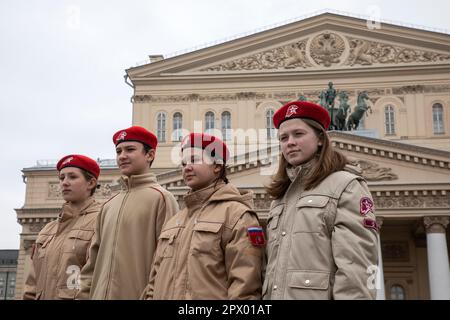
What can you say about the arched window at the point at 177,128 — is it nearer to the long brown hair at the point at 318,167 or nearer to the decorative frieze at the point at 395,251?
the decorative frieze at the point at 395,251

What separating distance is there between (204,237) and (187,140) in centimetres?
89

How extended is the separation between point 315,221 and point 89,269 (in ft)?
7.96

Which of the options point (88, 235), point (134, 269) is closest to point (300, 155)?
point (134, 269)

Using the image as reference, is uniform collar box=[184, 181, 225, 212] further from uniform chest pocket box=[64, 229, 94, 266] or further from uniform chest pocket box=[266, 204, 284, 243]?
uniform chest pocket box=[64, 229, 94, 266]

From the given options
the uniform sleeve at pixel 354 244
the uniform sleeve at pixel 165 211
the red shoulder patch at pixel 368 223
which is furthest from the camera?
the uniform sleeve at pixel 165 211

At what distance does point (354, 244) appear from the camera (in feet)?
12.2

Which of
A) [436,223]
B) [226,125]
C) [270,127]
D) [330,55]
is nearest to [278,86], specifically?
[270,127]

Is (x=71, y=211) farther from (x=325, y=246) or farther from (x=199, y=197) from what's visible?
(x=325, y=246)

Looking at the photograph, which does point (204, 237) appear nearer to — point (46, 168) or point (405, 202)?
point (405, 202)

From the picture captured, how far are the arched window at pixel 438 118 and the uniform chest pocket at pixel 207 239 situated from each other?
102 feet

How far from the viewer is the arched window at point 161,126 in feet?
114

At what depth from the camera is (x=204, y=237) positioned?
4492mm

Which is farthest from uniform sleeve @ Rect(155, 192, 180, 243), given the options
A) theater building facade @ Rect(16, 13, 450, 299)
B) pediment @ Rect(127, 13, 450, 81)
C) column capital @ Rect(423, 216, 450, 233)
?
pediment @ Rect(127, 13, 450, 81)

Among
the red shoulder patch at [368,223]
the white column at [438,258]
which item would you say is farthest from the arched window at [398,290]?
the red shoulder patch at [368,223]
